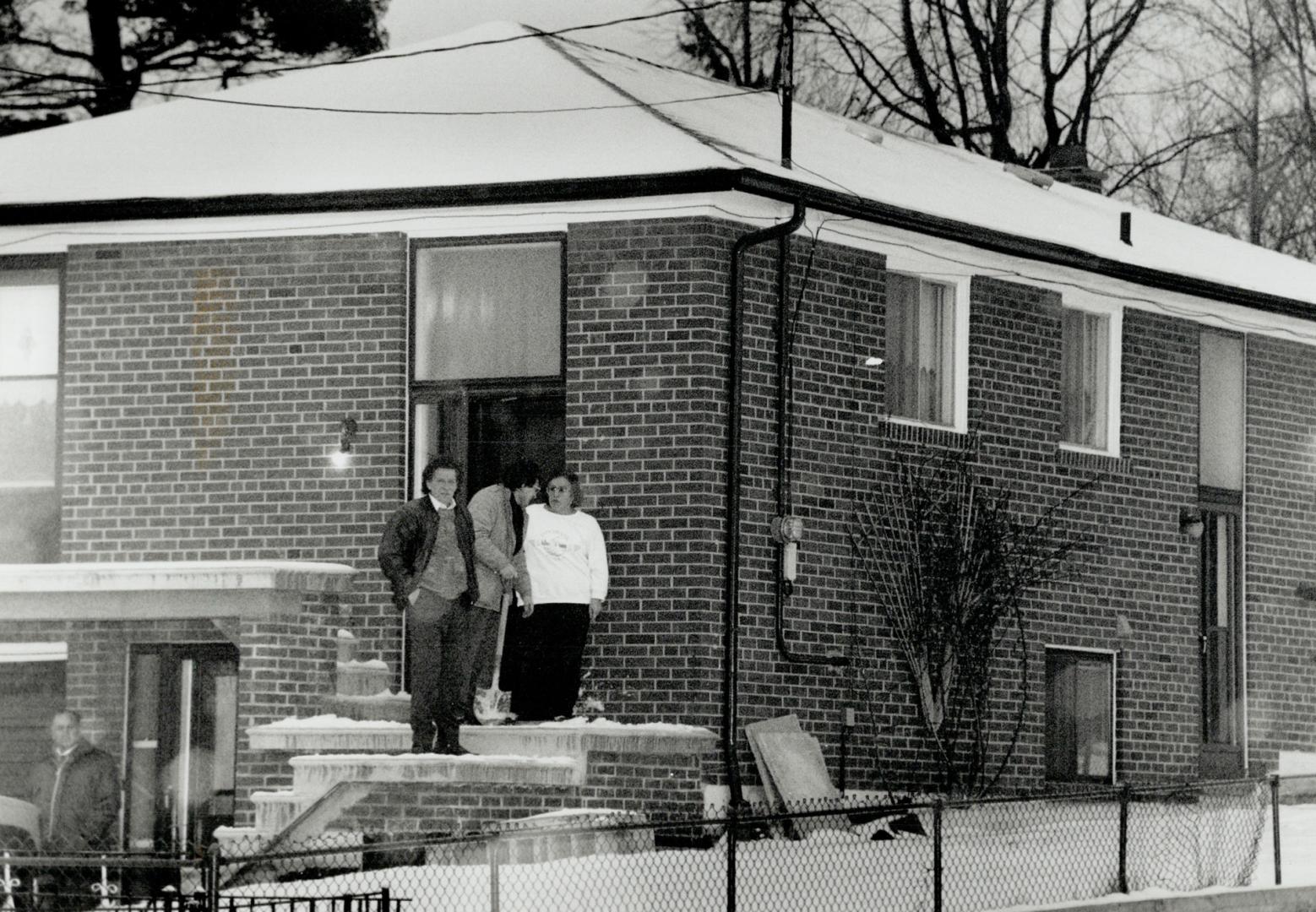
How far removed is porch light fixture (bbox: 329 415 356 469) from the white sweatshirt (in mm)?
1882

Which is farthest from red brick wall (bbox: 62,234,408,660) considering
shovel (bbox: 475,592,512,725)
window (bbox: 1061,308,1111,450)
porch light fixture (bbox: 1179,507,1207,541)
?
porch light fixture (bbox: 1179,507,1207,541)

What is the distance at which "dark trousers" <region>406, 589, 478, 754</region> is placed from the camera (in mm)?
15930

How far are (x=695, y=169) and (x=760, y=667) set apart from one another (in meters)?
3.29

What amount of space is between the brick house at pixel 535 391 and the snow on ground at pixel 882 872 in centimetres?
158

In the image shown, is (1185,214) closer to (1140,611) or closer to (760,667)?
(1140,611)

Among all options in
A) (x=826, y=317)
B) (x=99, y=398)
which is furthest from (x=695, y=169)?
(x=99, y=398)

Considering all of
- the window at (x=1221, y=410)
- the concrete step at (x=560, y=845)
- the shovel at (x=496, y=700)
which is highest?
the window at (x=1221, y=410)

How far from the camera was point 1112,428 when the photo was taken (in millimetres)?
20641

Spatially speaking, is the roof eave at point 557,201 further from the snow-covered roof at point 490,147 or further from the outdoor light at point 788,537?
the outdoor light at point 788,537

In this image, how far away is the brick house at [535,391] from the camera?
56.4ft

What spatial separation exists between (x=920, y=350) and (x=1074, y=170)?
29.5 ft

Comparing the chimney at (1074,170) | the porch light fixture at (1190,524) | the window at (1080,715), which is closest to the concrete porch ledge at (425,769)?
the window at (1080,715)

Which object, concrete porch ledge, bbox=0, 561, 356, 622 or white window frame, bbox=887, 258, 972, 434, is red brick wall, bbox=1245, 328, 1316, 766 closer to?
white window frame, bbox=887, 258, 972, 434

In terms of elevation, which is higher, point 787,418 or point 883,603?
point 787,418
